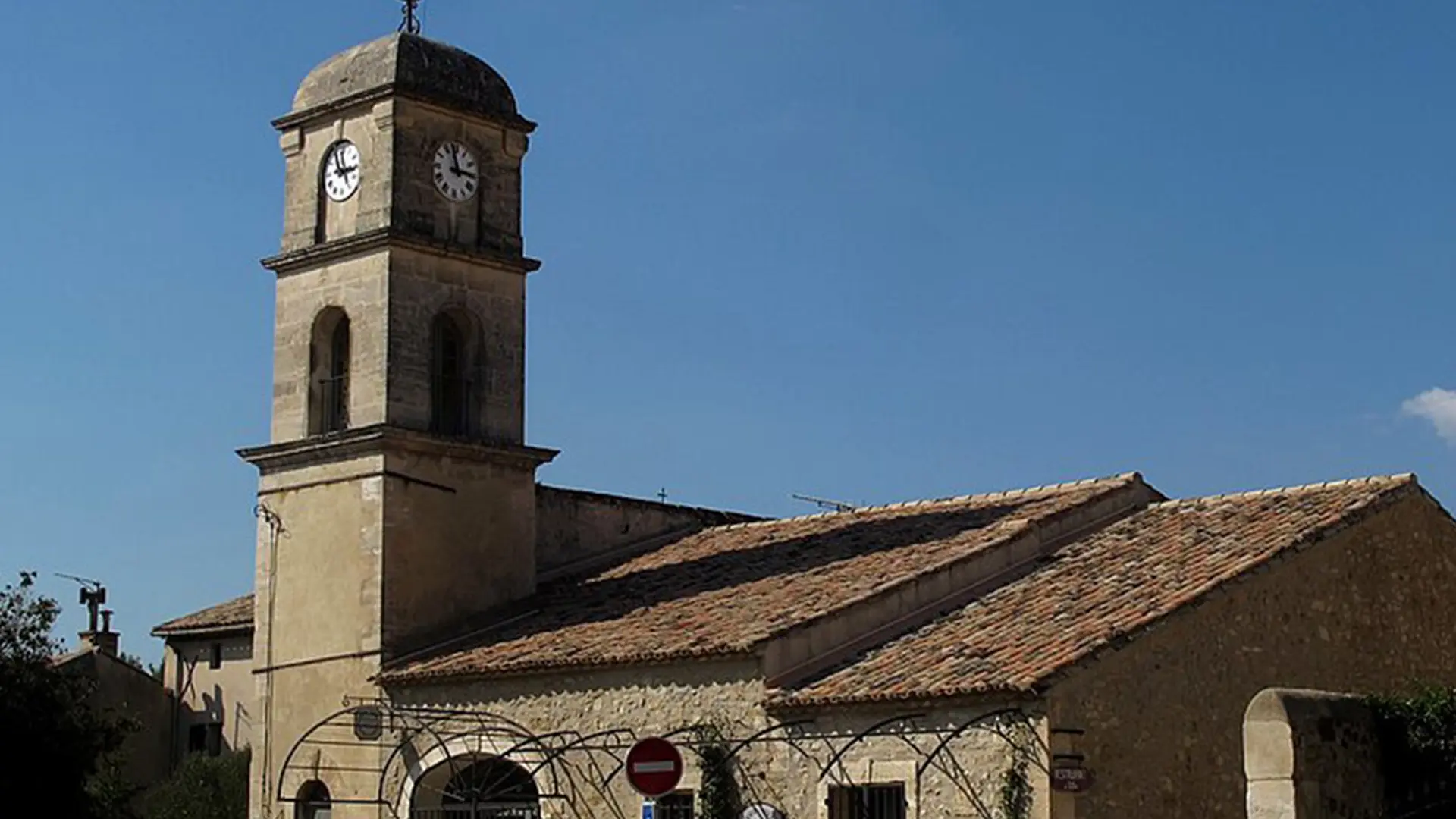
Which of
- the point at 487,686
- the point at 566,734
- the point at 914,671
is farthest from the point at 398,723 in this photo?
the point at 914,671

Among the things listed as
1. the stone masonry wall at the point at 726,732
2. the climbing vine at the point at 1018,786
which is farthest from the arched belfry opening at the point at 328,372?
the climbing vine at the point at 1018,786

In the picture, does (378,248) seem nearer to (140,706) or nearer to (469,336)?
(469,336)

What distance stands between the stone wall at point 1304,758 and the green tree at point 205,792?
20181 millimetres

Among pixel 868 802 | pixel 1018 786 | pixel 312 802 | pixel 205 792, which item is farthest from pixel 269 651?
pixel 1018 786

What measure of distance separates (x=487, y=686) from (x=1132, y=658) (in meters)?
8.67

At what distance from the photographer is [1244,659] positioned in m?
20.7

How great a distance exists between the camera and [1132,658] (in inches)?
774

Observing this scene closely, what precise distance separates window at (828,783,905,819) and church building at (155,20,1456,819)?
3cm

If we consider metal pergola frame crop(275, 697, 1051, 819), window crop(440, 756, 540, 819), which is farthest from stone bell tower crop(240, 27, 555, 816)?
window crop(440, 756, 540, 819)

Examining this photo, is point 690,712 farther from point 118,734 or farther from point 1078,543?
point 118,734

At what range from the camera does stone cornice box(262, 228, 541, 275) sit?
27.9m

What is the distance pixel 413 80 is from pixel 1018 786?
45.5ft

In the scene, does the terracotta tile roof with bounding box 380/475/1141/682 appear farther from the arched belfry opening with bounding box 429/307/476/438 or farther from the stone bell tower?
the arched belfry opening with bounding box 429/307/476/438

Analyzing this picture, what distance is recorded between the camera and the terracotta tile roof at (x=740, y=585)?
23344mm
